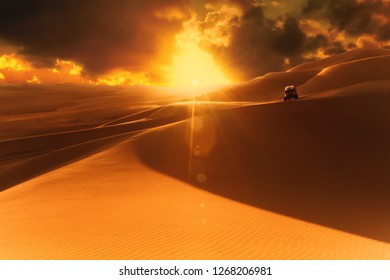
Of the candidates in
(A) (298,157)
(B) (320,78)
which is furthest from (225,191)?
(B) (320,78)

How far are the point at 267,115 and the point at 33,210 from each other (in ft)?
43.0

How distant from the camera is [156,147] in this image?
15594 millimetres

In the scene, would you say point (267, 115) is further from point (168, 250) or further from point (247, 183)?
point (168, 250)

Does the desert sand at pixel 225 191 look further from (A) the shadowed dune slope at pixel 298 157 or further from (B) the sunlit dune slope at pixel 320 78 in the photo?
(B) the sunlit dune slope at pixel 320 78

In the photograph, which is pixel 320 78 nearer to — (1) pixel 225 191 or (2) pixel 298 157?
(2) pixel 298 157

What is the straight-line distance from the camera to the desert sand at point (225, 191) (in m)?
6.27

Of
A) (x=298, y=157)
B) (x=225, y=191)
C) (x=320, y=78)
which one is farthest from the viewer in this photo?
(x=320, y=78)

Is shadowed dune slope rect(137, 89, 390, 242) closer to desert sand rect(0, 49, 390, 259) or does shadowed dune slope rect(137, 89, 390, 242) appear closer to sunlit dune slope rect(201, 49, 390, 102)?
desert sand rect(0, 49, 390, 259)

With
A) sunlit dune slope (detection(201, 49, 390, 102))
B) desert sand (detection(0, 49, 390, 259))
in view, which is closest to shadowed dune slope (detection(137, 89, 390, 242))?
desert sand (detection(0, 49, 390, 259))

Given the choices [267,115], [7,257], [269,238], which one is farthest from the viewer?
[267,115]

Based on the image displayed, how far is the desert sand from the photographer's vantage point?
247 inches

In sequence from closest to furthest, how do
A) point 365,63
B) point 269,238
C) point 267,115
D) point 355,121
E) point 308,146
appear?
point 269,238, point 308,146, point 355,121, point 267,115, point 365,63

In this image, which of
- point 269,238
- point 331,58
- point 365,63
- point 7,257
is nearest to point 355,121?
point 269,238

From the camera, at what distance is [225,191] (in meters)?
10.4
